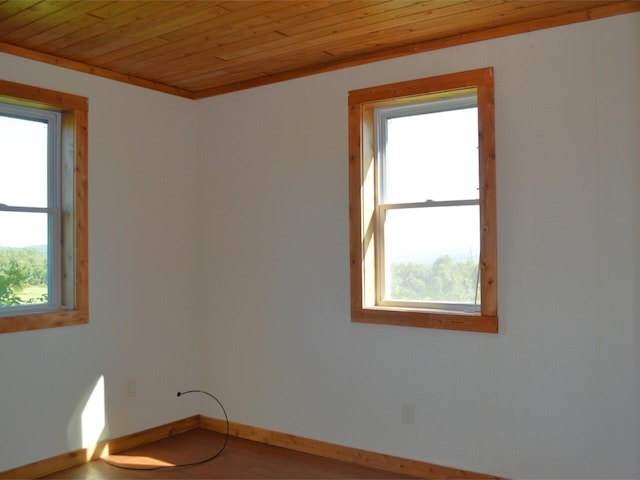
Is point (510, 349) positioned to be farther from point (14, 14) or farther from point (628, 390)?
point (14, 14)

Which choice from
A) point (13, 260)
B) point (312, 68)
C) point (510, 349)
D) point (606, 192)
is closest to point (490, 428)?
point (510, 349)

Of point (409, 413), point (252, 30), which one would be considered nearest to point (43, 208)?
point (252, 30)

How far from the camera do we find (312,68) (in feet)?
13.8

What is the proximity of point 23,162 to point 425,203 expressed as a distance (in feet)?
8.38

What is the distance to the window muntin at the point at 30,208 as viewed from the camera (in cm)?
381

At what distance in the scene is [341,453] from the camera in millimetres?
4016

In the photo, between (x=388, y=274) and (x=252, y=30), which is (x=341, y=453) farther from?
(x=252, y=30)

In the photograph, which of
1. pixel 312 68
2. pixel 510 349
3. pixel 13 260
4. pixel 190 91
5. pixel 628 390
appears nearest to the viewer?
pixel 628 390

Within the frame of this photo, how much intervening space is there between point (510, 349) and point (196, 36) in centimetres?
251

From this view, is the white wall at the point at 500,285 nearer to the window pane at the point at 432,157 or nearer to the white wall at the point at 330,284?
the white wall at the point at 330,284

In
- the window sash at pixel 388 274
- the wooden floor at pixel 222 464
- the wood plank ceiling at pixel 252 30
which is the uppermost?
the wood plank ceiling at pixel 252 30

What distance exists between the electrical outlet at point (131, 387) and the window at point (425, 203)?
5.49ft

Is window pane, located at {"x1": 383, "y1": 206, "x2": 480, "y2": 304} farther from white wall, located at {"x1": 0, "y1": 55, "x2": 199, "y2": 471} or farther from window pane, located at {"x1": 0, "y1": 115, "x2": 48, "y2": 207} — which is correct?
window pane, located at {"x1": 0, "y1": 115, "x2": 48, "y2": 207}

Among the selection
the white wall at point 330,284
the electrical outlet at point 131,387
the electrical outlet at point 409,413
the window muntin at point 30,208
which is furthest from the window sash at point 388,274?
the window muntin at point 30,208
